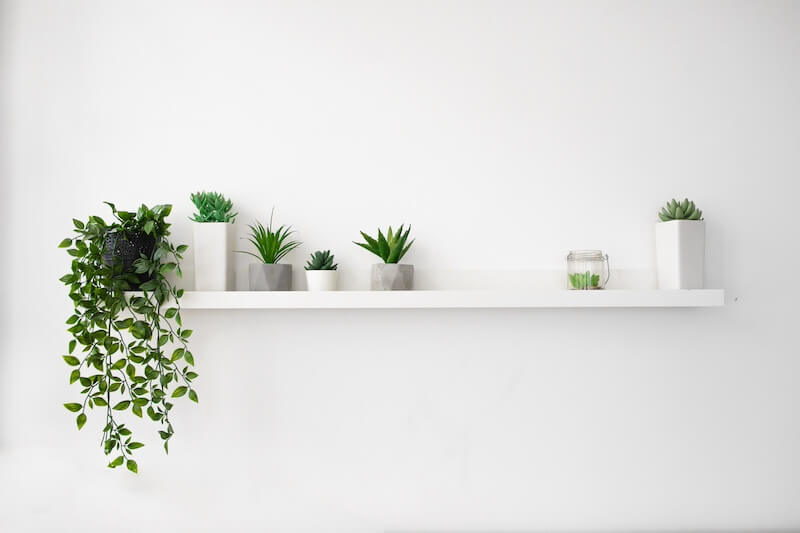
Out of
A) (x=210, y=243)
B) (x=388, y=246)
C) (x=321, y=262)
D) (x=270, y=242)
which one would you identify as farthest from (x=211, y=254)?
(x=388, y=246)

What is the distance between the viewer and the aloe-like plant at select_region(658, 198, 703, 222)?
1.25 m

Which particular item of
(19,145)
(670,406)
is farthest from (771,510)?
(19,145)

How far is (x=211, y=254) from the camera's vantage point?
122cm

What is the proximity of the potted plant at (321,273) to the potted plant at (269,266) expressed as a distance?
52 millimetres

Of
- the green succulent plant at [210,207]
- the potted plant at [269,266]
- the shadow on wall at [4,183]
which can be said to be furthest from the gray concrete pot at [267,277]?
the shadow on wall at [4,183]

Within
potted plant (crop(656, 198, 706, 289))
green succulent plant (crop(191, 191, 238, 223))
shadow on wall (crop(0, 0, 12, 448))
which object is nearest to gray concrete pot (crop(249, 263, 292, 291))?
green succulent plant (crop(191, 191, 238, 223))

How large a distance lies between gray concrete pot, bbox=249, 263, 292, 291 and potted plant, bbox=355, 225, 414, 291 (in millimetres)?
187

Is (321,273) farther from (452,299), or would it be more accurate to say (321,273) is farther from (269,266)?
(452,299)

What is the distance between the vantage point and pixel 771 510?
1.31 metres

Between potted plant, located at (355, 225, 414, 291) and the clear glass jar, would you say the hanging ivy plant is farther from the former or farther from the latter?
the clear glass jar

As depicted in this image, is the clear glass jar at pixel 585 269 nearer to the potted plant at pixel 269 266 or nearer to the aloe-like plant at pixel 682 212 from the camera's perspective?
the aloe-like plant at pixel 682 212

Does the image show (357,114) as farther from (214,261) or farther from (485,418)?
(485,418)

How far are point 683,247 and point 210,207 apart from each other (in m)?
1.07

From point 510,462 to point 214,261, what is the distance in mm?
829
